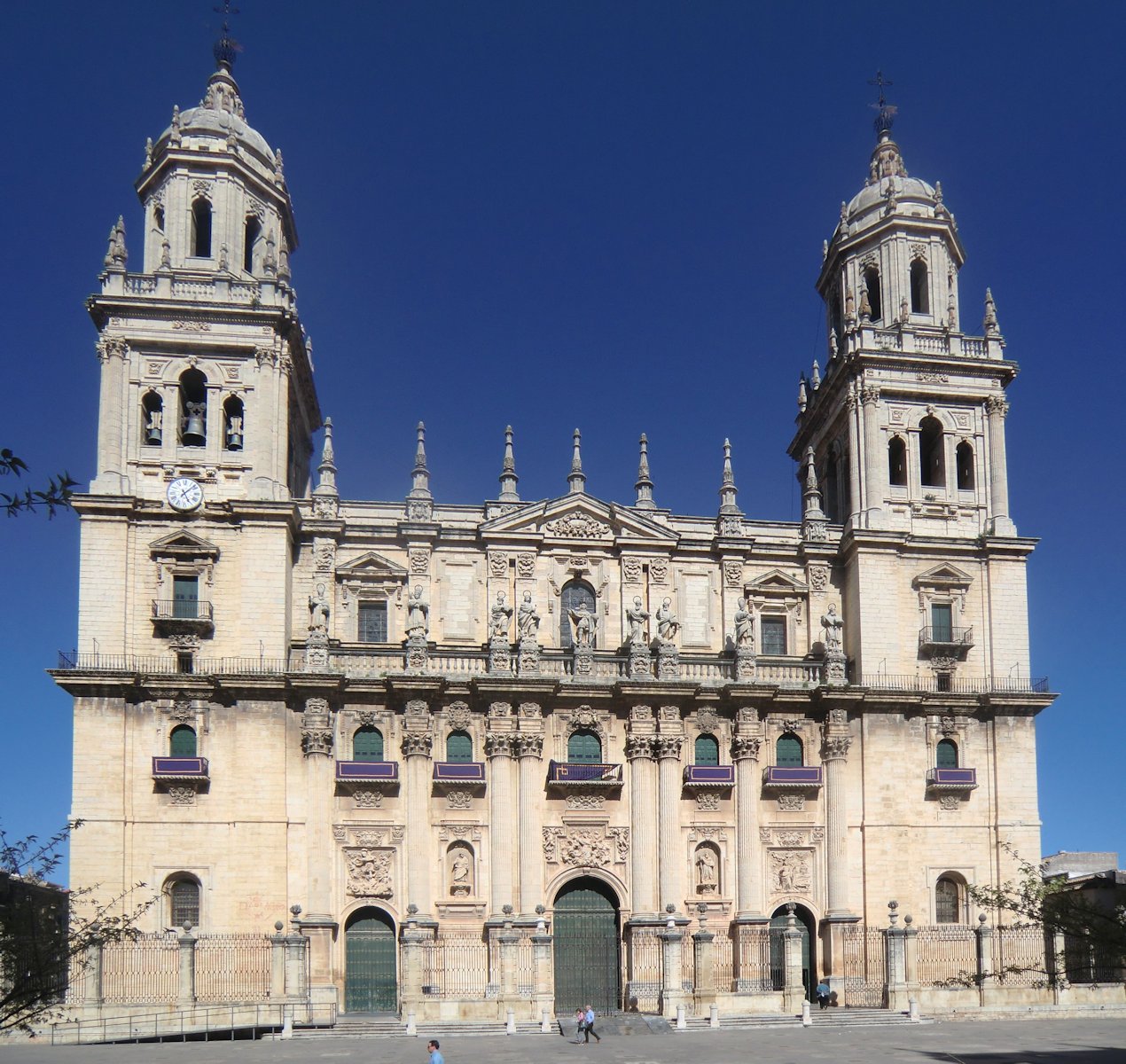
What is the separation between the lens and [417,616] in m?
43.8

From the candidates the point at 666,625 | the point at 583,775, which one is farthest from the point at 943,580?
the point at 583,775

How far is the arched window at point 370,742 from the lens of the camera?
143ft

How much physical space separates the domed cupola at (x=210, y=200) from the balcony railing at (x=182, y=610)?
1050cm

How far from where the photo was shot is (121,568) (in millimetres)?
42625

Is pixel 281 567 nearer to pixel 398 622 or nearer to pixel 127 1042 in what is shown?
pixel 398 622

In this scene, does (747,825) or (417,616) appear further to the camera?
(747,825)

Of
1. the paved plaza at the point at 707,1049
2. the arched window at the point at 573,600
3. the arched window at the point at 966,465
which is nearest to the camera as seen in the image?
the paved plaza at the point at 707,1049

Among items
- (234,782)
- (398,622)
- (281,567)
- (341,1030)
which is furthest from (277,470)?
(341,1030)

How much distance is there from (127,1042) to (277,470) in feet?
54.7

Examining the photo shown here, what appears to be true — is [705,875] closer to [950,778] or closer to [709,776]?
[709,776]

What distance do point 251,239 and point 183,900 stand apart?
20.8 metres

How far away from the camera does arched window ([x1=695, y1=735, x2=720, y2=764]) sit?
45.3m

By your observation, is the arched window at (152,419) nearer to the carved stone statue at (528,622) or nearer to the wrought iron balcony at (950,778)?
the carved stone statue at (528,622)

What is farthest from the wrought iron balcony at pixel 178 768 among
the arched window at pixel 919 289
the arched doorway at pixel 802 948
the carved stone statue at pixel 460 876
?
the arched window at pixel 919 289
